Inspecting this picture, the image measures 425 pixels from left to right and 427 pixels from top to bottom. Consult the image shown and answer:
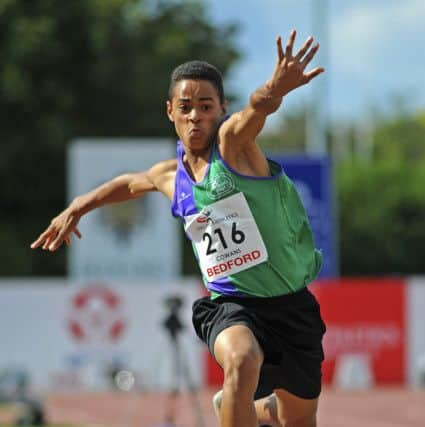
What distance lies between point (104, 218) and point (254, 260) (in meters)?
14.2

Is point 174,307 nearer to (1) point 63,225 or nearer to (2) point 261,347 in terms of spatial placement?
(1) point 63,225

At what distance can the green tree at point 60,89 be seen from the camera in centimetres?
3122

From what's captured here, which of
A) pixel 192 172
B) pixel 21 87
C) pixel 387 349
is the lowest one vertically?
pixel 387 349

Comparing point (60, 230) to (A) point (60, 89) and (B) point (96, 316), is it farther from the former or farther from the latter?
(A) point (60, 89)

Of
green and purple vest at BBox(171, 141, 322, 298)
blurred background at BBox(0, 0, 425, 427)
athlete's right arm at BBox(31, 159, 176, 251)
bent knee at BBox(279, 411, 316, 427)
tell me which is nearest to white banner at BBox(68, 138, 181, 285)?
blurred background at BBox(0, 0, 425, 427)

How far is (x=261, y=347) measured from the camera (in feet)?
20.9

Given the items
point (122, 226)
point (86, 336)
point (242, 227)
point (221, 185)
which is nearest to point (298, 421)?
point (242, 227)

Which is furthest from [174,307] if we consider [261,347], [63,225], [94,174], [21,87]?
[21,87]

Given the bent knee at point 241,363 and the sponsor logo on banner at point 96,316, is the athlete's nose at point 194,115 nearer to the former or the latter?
the bent knee at point 241,363

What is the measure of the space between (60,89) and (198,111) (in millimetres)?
26486

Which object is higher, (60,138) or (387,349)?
(60,138)

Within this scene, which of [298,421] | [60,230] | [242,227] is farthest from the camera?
[60,230]

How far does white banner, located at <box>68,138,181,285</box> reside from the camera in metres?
20.1

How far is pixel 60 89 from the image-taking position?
3241 centimetres
